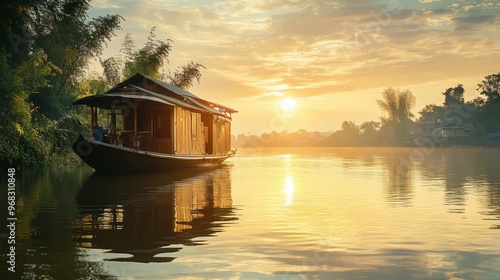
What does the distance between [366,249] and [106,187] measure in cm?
1140

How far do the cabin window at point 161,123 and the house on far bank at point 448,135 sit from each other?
259 ft

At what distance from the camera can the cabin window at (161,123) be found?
2402 cm

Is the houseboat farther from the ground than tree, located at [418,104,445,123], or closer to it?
closer to it

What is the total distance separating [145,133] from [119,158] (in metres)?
3.18

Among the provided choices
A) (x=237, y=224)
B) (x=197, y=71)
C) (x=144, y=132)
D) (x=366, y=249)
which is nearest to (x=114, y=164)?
(x=144, y=132)

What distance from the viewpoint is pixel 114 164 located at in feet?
68.6

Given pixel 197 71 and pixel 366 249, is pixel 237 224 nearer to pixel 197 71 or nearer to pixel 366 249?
pixel 366 249

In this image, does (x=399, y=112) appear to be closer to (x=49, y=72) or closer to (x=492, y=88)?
(x=492, y=88)

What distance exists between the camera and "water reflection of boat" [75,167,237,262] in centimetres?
672

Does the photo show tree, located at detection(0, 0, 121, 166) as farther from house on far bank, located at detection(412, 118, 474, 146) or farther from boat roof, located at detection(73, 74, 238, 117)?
house on far bank, located at detection(412, 118, 474, 146)

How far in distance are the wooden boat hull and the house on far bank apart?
8006cm

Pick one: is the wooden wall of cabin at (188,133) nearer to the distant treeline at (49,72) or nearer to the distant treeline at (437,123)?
the distant treeline at (49,72)

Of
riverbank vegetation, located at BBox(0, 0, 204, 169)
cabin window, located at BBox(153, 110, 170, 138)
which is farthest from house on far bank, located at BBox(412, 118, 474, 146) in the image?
cabin window, located at BBox(153, 110, 170, 138)

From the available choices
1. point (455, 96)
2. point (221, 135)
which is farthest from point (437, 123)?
point (221, 135)
